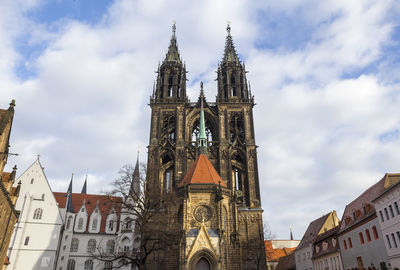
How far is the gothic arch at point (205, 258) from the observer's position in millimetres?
24875

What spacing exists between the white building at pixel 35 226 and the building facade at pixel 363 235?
31775 millimetres

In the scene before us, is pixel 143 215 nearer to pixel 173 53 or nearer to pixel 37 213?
pixel 37 213

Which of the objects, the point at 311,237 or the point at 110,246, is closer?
the point at 311,237

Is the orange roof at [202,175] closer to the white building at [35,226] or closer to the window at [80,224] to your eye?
the white building at [35,226]

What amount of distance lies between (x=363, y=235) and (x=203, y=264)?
42.1 ft

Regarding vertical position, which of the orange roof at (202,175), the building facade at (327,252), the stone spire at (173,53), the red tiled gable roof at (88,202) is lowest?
the building facade at (327,252)

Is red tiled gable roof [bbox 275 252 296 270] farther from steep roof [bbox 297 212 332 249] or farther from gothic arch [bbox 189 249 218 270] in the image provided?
gothic arch [bbox 189 249 218 270]

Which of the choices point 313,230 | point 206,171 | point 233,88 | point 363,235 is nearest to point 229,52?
point 233,88

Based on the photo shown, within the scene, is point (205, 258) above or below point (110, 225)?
below

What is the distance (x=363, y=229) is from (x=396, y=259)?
477 cm

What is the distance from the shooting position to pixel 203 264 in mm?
25438

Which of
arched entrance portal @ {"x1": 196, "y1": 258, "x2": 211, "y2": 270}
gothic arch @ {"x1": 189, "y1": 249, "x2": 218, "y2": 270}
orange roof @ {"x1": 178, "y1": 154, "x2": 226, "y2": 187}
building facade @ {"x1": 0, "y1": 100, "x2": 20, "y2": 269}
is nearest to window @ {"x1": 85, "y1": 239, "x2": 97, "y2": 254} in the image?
building facade @ {"x1": 0, "y1": 100, "x2": 20, "y2": 269}

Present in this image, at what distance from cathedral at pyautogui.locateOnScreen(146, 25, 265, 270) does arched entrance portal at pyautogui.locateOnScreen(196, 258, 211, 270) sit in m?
0.07

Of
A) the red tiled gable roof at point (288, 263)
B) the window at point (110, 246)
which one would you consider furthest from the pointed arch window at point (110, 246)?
the red tiled gable roof at point (288, 263)
